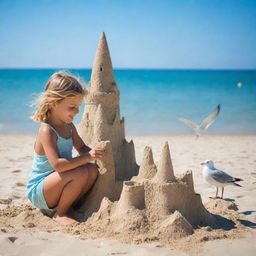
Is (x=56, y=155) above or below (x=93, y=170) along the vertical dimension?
above

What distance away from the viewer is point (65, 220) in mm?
3096

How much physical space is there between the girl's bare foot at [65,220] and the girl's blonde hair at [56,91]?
0.82 m

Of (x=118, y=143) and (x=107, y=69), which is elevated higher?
(x=107, y=69)

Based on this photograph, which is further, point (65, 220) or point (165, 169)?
point (65, 220)

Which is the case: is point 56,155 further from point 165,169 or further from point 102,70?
point 102,70

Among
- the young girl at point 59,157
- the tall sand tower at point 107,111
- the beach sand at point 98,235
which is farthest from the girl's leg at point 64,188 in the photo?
the tall sand tower at point 107,111

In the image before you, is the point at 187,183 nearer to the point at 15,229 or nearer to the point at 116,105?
the point at 116,105

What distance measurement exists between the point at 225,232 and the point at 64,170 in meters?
1.37

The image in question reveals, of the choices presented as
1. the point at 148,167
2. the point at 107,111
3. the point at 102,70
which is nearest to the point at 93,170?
the point at 148,167

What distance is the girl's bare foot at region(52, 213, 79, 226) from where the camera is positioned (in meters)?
3.06

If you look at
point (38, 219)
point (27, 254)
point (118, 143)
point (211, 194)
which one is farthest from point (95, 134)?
point (211, 194)

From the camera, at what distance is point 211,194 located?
178 inches

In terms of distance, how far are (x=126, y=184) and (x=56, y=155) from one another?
1.99 ft

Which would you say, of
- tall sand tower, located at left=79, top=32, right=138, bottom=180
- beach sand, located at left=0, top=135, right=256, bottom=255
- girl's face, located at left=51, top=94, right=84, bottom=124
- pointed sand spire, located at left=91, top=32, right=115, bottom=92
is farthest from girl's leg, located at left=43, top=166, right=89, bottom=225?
pointed sand spire, located at left=91, top=32, right=115, bottom=92
